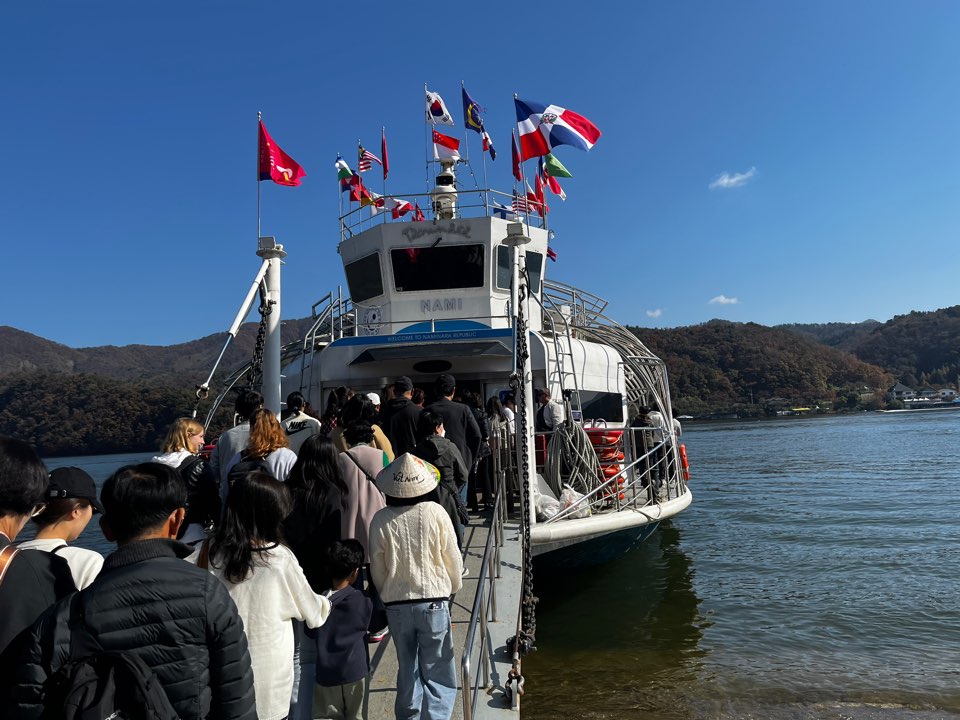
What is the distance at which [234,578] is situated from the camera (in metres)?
2.53

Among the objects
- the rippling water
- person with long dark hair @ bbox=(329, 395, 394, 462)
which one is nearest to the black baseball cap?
person with long dark hair @ bbox=(329, 395, 394, 462)

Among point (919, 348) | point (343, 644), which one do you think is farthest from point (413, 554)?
point (919, 348)

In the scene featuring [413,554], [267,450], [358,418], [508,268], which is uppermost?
[508,268]

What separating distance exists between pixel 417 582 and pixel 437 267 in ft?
29.0

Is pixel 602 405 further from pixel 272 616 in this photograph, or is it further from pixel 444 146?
pixel 272 616

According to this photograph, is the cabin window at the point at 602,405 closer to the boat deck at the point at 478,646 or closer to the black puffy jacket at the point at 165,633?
the boat deck at the point at 478,646

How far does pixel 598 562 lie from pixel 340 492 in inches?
223

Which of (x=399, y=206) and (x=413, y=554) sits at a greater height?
(x=399, y=206)

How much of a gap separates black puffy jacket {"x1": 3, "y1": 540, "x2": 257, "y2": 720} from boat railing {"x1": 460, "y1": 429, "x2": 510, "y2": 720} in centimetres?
114

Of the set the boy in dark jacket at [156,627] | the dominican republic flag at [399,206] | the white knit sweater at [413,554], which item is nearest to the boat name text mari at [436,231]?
the dominican republic flag at [399,206]

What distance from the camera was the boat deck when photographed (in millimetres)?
3799

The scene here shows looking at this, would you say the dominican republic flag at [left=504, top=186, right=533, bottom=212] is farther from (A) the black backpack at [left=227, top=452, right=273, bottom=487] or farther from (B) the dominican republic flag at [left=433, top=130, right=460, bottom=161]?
(A) the black backpack at [left=227, top=452, right=273, bottom=487]

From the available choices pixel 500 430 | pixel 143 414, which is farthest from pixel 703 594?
pixel 143 414

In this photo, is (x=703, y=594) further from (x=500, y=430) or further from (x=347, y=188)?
(x=347, y=188)
